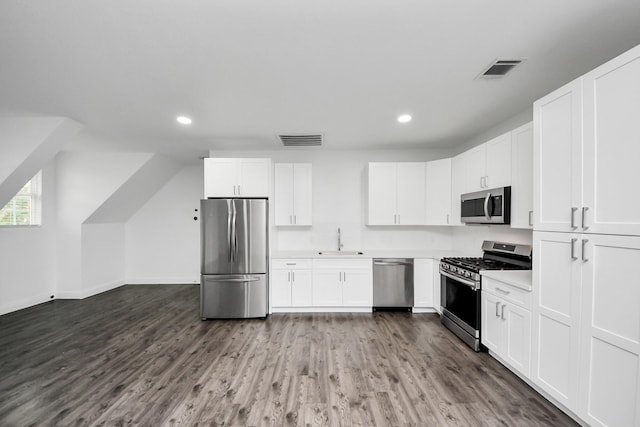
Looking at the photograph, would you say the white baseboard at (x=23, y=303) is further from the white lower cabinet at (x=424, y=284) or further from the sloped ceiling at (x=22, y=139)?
the white lower cabinet at (x=424, y=284)

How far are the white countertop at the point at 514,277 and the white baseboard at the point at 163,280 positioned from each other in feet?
18.0

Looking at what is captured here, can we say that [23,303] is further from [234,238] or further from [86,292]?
[234,238]

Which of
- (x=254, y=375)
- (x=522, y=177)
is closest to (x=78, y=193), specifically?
(x=254, y=375)

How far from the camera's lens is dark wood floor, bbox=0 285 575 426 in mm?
2010

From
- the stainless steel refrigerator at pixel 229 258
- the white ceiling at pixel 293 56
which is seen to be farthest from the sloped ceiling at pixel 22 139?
the stainless steel refrigerator at pixel 229 258

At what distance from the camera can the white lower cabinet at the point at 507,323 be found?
7.47ft

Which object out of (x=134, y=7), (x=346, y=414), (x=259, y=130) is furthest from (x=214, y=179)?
Result: (x=346, y=414)

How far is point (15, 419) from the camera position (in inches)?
78.4

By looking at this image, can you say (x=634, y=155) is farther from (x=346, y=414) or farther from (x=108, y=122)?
(x=108, y=122)

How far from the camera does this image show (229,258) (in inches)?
155

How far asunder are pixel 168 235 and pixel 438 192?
553 centimetres

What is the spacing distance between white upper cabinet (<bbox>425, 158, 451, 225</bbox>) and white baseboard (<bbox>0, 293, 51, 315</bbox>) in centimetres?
668

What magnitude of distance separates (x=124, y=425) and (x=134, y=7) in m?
2.77

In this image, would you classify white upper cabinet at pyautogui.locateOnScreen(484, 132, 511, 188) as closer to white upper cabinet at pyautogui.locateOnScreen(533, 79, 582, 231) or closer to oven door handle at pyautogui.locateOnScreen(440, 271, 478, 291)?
white upper cabinet at pyautogui.locateOnScreen(533, 79, 582, 231)
